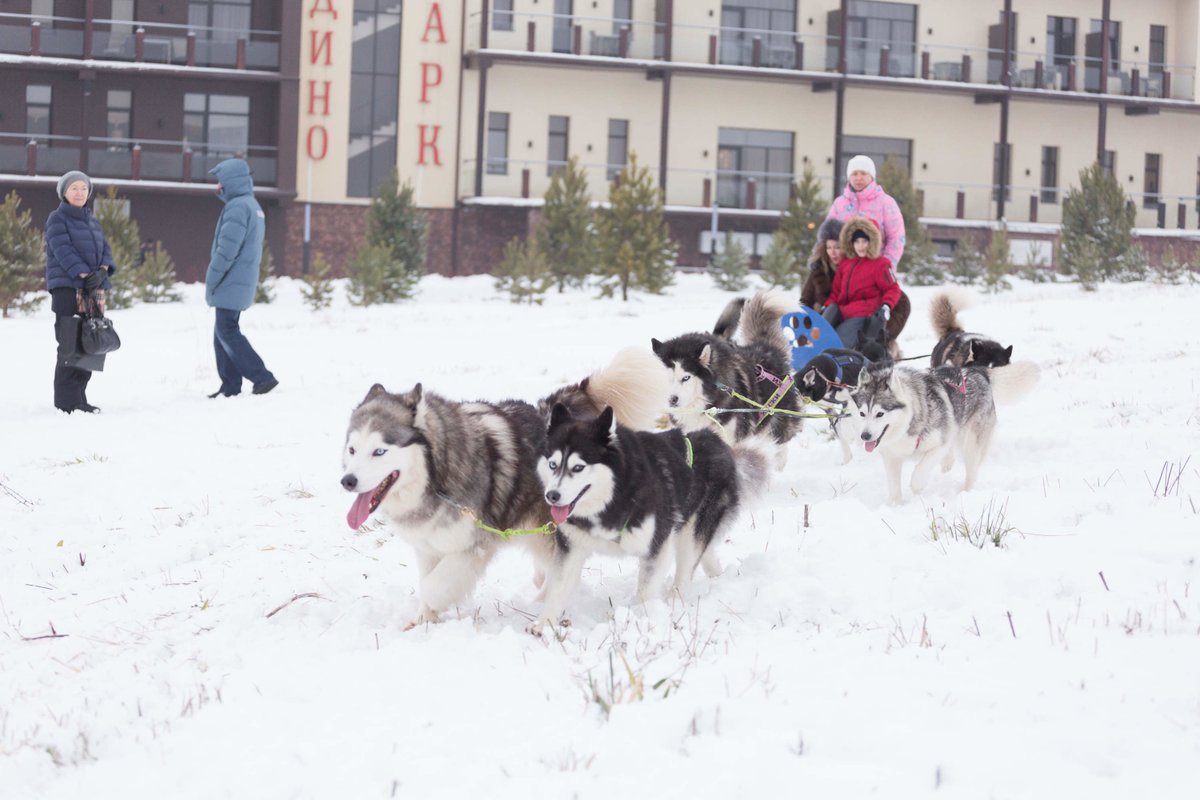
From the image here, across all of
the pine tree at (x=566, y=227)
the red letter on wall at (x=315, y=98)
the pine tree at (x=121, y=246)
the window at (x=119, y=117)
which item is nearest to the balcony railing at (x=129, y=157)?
the window at (x=119, y=117)

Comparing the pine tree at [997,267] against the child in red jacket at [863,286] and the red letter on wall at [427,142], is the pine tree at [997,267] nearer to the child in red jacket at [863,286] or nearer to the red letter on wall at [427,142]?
the red letter on wall at [427,142]

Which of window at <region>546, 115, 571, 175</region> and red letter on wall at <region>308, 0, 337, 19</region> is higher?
red letter on wall at <region>308, 0, 337, 19</region>

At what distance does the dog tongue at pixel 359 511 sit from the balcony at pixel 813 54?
1016 inches

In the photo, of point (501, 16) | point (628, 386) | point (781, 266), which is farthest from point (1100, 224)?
point (628, 386)

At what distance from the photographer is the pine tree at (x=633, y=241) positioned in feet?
77.3

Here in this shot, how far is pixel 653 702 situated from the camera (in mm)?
3371

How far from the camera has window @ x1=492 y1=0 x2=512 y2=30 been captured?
2934 cm

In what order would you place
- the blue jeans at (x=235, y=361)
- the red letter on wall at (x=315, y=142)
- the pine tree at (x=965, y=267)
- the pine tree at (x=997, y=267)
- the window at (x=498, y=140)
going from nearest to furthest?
the blue jeans at (x=235, y=361)
the pine tree at (x=997, y=267)
the pine tree at (x=965, y=267)
the red letter on wall at (x=315, y=142)
the window at (x=498, y=140)

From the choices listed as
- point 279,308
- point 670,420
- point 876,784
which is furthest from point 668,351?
point 279,308

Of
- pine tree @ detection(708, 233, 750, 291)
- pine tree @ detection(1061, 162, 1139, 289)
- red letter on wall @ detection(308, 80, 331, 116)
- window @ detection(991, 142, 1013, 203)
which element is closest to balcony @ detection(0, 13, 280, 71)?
red letter on wall @ detection(308, 80, 331, 116)

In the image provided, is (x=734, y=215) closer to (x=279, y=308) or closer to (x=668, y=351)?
(x=279, y=308)

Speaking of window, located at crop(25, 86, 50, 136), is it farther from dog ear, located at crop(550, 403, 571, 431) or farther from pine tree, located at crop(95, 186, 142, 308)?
dog ear, located at crop(550, 403, 571, 431)

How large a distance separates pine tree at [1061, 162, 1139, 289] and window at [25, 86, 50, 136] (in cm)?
2338

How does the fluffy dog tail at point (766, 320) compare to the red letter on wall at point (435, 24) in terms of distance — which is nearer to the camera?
the fluffy dog tail at point (766, 320)
